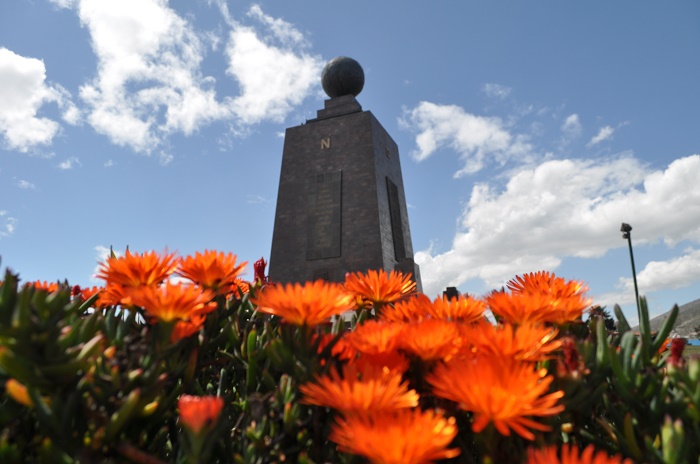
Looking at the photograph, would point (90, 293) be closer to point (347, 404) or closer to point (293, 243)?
point (347, 404)

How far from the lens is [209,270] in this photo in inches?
36.9

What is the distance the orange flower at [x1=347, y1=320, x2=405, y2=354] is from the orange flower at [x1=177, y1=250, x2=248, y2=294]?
0.32 meters

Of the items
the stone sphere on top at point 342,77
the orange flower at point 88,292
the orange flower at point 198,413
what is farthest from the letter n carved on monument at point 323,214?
the orange flower at point 198,413

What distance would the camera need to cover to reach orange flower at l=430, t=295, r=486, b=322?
3.18ft

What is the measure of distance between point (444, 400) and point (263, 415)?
276 millimetres

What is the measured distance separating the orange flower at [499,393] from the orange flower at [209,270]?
517mm

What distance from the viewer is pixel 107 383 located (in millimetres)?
626

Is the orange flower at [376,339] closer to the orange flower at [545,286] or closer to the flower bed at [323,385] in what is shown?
the flower bed at [323,385]

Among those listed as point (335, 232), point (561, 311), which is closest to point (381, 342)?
point (561, 311)

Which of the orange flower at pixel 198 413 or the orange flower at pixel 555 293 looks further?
the orange flower at pixel 555 293

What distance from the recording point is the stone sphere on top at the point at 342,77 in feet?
50.4

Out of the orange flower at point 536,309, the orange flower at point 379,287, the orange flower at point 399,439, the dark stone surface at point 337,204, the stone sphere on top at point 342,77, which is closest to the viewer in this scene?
the orange flower at point 399,439

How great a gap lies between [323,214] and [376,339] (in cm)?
1290

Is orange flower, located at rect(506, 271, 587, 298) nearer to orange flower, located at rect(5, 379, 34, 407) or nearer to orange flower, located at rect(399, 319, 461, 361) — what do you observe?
orange flower, located at rect(399, 319, 461, 361)
